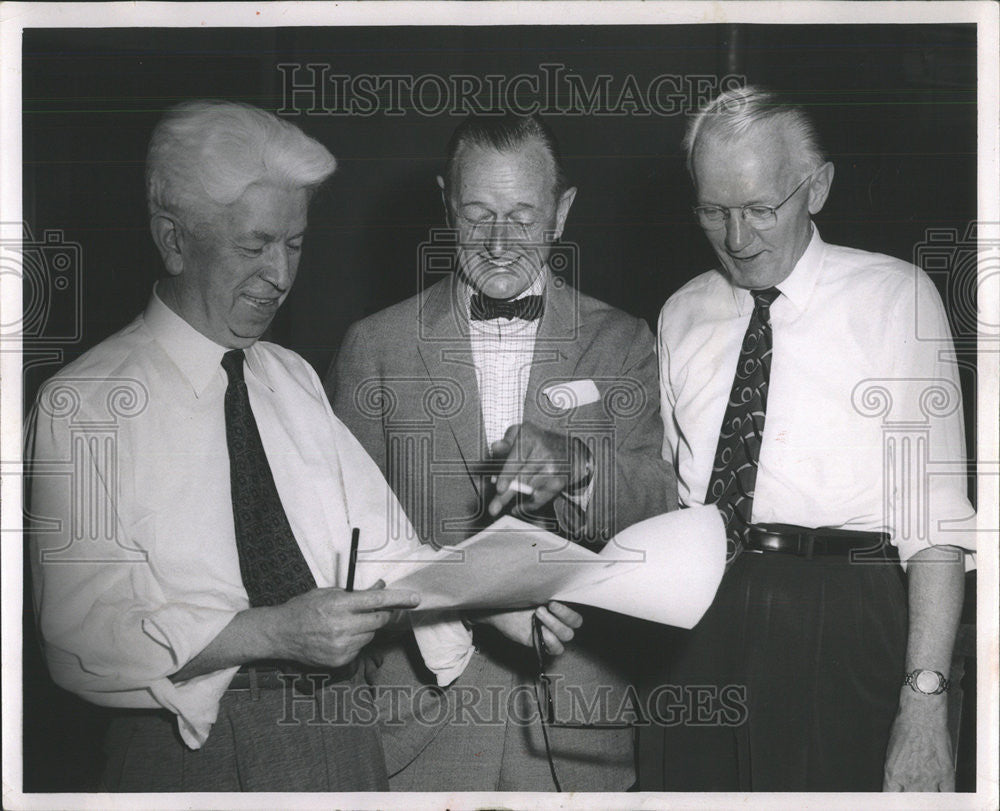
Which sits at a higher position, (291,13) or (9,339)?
(291,13)

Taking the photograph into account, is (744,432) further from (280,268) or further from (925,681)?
(280,268)

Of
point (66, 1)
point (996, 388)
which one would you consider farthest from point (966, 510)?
point (66, 1)

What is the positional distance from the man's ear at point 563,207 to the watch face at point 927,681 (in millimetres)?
1080

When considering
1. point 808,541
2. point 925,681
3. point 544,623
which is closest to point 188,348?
point 544,623

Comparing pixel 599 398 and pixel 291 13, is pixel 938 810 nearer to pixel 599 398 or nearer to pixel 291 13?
pixel 599 398

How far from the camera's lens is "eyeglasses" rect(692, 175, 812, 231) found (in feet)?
6.49

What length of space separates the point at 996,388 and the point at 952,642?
0.51 metres

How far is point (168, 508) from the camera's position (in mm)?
1974

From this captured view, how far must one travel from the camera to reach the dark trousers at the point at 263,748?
1.96 m

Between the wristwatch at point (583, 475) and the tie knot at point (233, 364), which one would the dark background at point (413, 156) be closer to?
the tie knot at point (233, 364)

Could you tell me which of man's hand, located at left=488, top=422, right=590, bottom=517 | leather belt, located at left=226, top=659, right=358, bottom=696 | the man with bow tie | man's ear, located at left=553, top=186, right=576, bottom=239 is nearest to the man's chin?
the man with bow tie

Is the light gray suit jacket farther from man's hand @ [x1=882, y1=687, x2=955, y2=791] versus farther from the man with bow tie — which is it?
man's hand @ [x1=882, y1=687, x2=955, y2=791]

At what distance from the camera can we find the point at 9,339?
2.09m

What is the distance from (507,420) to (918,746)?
3.26 ft
